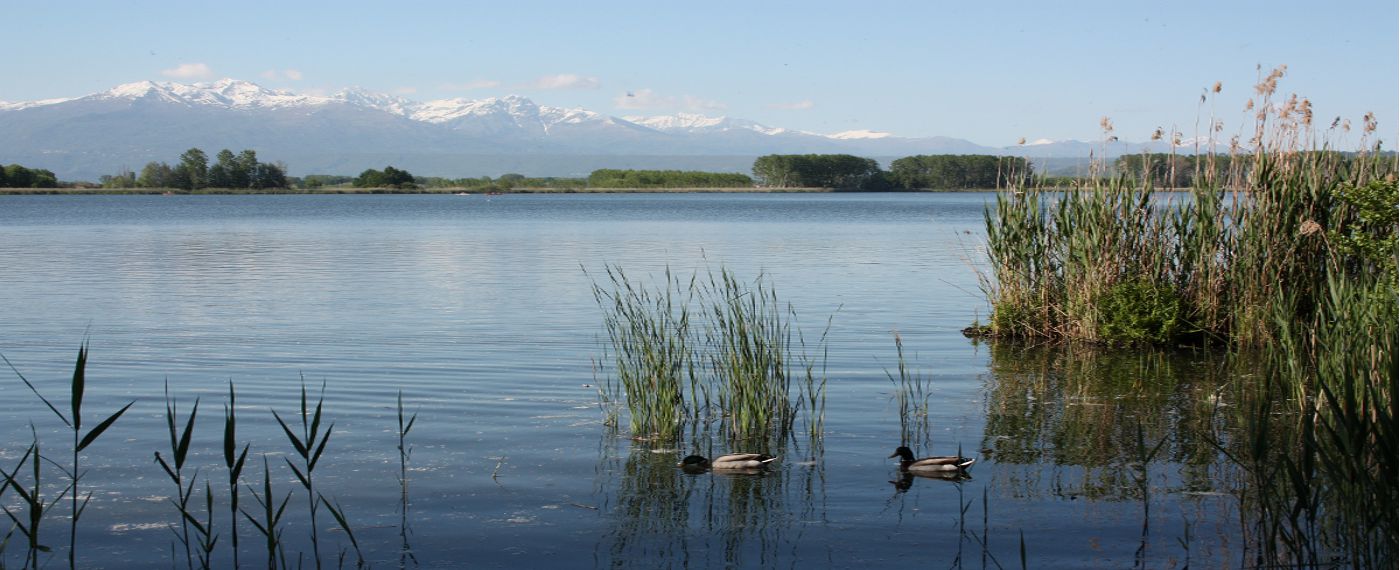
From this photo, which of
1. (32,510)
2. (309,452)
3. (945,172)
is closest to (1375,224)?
(309,452)

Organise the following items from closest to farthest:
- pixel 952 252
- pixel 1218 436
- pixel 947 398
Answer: pixel 1218 436 < pixel 947 398 < pixel 952 252

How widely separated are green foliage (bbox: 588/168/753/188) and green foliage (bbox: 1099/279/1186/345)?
146 m

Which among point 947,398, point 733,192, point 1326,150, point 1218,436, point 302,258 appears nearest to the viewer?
point 1218,436

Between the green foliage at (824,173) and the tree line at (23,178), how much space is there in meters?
81.6

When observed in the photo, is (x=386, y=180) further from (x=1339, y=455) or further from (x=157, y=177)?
(x=1339, y=455)

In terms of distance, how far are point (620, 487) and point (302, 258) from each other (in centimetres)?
2474

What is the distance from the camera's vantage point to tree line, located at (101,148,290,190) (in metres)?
148

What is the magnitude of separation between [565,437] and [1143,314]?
7369mm

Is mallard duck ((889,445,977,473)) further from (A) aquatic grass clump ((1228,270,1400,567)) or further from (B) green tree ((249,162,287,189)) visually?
(B) green tree ((249,162,287,189))

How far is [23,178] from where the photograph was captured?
13475 centimetres

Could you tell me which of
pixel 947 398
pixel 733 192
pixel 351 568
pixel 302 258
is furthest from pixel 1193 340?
pixel 733 192

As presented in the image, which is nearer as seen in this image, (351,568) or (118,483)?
(351,568)

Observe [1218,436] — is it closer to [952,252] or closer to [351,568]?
[351,568]

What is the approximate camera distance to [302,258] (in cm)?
3148
